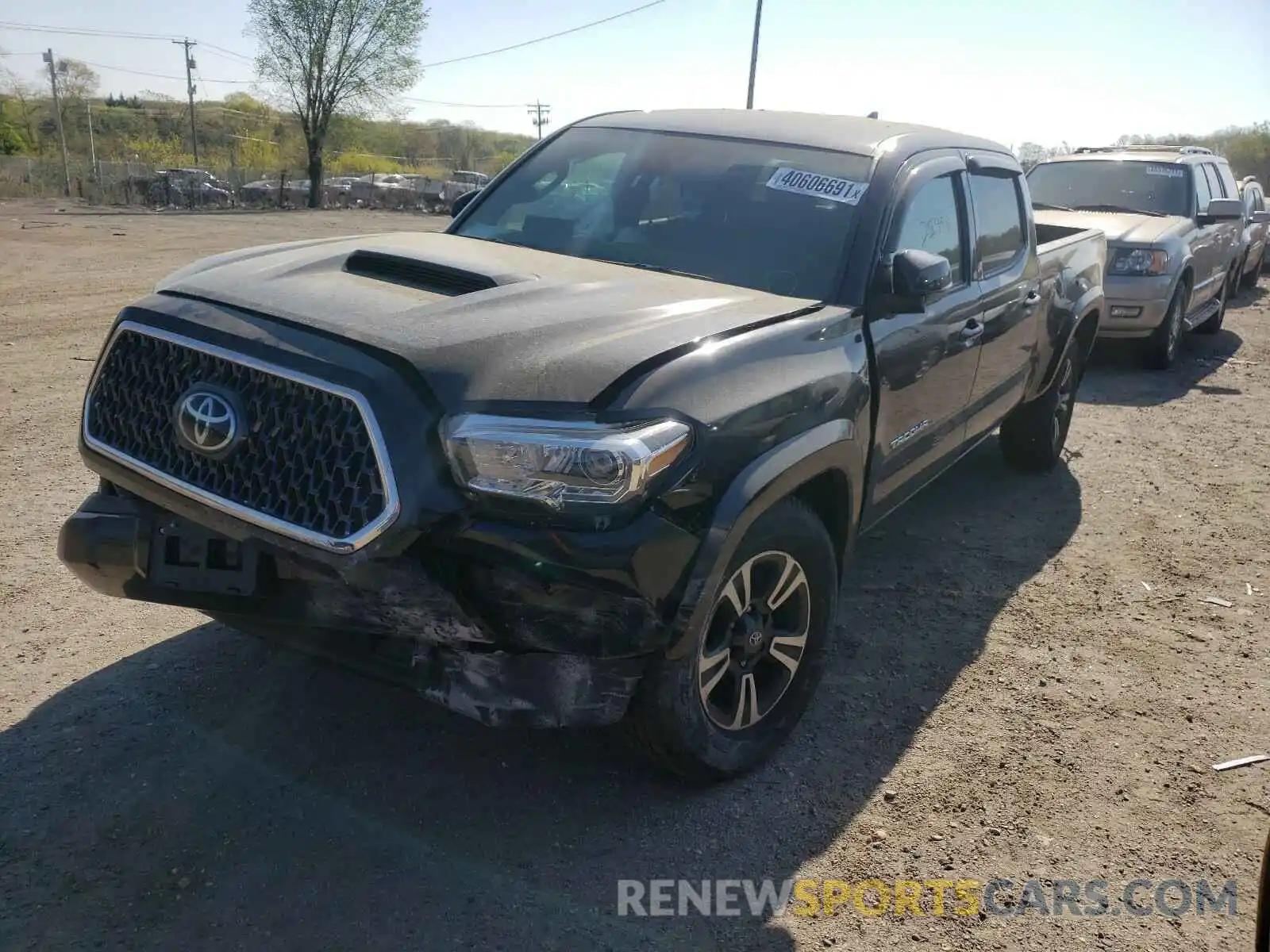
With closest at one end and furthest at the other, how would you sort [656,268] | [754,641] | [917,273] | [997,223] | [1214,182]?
[754,641]
[917,273]
[656,268]
[997,223]
[1214,182]

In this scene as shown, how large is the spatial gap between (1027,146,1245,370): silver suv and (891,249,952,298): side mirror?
532 cm

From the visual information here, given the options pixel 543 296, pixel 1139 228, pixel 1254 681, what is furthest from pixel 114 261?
pixel 1254 681

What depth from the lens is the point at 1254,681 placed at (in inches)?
158

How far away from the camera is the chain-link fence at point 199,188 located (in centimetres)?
3544

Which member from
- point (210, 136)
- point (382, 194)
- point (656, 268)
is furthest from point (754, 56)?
point (210, 136)

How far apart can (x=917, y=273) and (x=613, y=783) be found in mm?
1891

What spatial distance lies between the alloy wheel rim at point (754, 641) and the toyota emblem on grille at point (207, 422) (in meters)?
1.33

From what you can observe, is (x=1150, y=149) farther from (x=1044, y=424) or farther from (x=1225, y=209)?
(x=1044, y=424)

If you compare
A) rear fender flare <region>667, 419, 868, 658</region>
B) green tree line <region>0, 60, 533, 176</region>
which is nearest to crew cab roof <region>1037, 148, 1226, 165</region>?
rear fender flare <region>667, 419, 868, 658</region>

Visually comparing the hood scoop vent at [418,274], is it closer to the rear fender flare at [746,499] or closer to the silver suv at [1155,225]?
the rear fender flare at [746,499]

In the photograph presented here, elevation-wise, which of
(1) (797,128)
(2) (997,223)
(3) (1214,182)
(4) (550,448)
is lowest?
(4) (550,448)

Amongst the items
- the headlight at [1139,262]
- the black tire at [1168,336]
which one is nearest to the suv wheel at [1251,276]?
the black tire at [1168,336]

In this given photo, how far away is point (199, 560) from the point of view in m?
2.71

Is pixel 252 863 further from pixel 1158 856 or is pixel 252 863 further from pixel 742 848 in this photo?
pixel 1158 856
